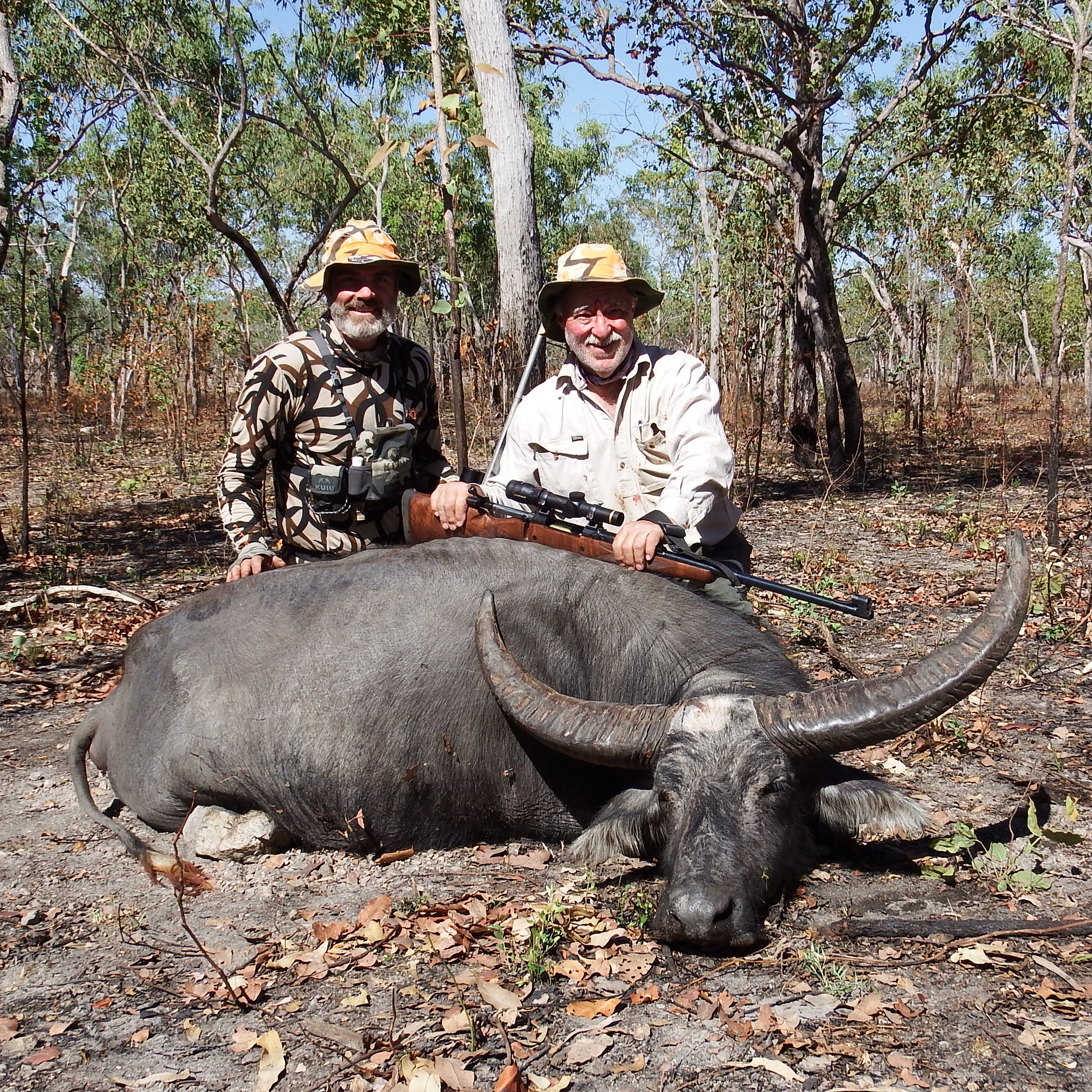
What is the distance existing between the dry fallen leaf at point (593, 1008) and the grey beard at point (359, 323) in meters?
3.70

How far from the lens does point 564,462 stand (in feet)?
17.9

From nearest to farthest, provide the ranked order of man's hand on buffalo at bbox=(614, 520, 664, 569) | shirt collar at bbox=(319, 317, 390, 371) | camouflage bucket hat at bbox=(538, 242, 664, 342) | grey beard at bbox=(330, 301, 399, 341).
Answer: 1. man's hand on buffalo at bbox=(614, 520, 664, 569)
2. camouflage bucket hat at bbox=(538, 242, 664, 342)
3. grey beard at bbox=(330, 301, 399, 341)
4. shirt collar at bbox=(319, 317, 390, 371)

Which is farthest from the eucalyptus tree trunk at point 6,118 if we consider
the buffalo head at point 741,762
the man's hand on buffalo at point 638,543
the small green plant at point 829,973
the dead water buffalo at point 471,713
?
the small green plant at point 829,973

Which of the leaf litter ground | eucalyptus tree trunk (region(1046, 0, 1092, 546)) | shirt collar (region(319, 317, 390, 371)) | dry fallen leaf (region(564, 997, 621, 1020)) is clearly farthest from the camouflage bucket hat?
eucalyptus tree trunk (region(1046, 0, 1092, 546))

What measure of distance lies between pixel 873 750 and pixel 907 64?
24.6m

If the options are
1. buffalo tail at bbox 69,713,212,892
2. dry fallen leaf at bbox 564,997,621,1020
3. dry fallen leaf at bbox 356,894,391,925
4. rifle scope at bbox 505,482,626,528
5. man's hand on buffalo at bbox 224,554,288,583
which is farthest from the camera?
man's hand on buffalo at bbox 224,554,288,583

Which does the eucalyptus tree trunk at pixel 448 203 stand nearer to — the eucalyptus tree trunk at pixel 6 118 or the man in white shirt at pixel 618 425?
the man in white shirt at pixel 618 425

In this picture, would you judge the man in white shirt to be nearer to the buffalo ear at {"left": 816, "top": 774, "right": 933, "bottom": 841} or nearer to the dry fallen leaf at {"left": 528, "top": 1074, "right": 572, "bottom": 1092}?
the buffalo ear at {"left": 816, "top": 774, "right": 933, "bottom": 841}

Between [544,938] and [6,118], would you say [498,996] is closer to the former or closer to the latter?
[544,938]

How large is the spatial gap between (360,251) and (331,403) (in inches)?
33.1

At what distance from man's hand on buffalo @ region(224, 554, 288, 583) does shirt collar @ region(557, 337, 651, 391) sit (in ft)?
6.08

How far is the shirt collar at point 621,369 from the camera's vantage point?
521 centimetres

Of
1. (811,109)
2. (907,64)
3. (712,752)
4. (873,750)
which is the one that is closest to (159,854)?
(712,752)

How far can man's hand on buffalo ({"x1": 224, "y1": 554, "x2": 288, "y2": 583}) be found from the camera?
15.2 feet
